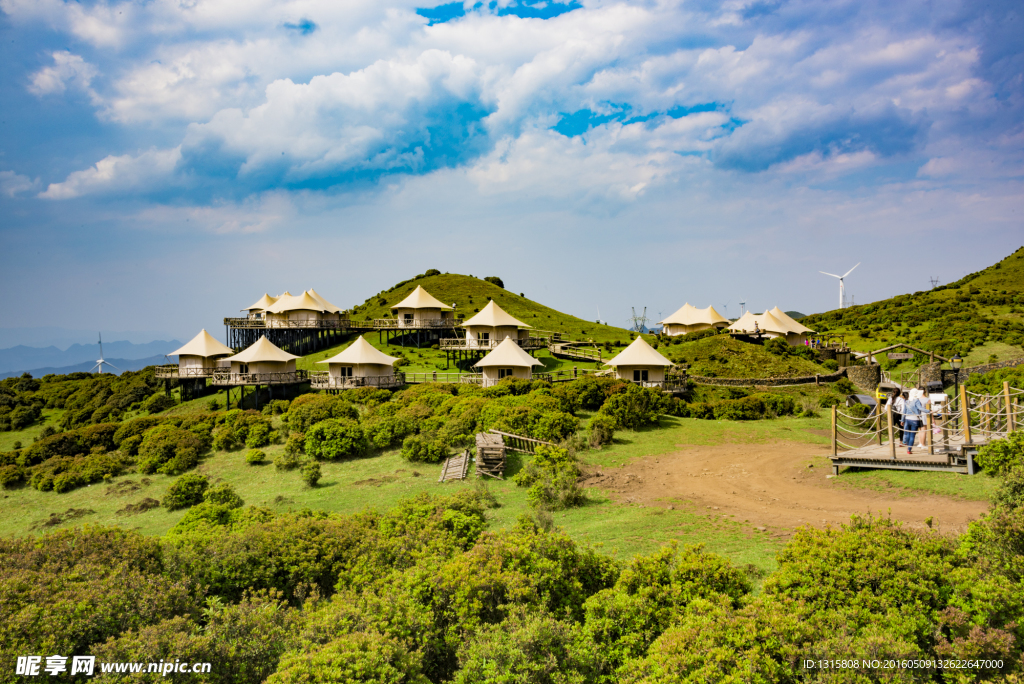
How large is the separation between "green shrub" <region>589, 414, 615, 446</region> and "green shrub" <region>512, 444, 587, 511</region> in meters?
3.43

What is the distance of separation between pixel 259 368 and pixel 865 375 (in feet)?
155

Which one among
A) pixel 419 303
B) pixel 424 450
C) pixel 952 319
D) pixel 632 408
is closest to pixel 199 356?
pixel 419 303

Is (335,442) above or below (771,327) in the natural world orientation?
below

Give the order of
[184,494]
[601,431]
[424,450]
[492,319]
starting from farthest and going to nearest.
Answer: [492,319]
[601,431]
[424,450]
[184,494]

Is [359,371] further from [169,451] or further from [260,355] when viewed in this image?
[169,451]

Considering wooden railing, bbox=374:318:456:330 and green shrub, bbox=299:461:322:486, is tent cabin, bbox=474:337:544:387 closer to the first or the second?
green shrub, bbox=299:461:322:486

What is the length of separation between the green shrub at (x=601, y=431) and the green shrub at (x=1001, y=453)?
1314 cm

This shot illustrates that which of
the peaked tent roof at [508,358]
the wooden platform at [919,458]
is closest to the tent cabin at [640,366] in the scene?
the peaked tent roof at [508,358]

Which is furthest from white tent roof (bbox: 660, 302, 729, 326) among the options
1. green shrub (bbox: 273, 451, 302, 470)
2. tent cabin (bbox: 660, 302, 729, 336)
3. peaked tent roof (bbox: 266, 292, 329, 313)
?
green shrub (bbox: 273, 451, 302, 470)

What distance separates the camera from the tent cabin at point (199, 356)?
48625mm

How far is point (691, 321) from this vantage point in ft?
A: 211

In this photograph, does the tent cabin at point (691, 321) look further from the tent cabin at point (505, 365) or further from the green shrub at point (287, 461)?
the green shrub at point (287, 461)

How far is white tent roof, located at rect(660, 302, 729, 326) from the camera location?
208 ft

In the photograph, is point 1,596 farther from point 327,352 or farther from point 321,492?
point 327,352
